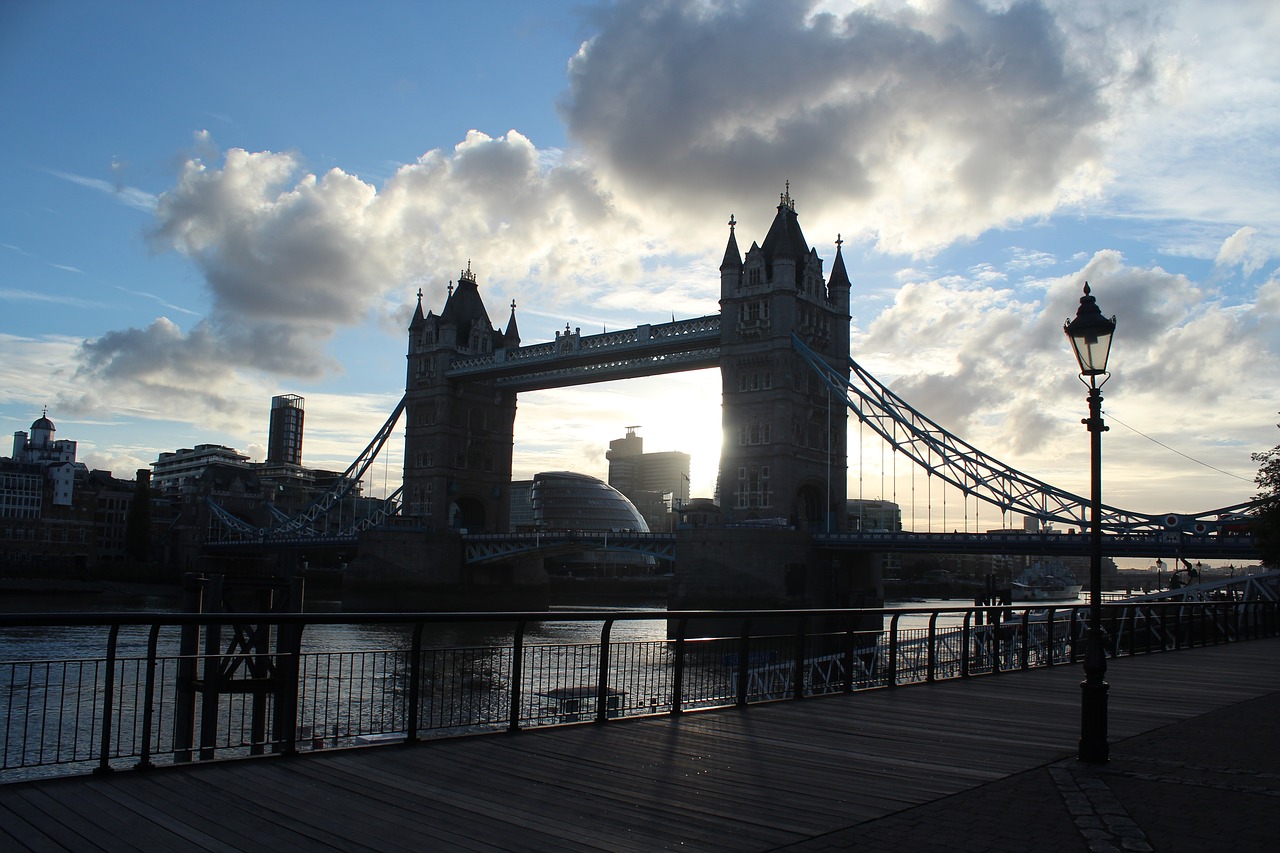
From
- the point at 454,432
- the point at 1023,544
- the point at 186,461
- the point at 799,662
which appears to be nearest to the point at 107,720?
the point at 799,662

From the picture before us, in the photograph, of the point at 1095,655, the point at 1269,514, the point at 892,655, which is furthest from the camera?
the point at 1269,514

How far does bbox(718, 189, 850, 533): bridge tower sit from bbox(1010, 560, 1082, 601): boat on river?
6646 cm

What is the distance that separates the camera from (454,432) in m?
84.7

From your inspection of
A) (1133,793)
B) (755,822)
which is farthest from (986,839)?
(1133,793)

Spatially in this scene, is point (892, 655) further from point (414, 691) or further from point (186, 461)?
point (186, 461)

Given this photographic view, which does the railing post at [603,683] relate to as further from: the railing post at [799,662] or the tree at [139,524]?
the tree at [139,524]

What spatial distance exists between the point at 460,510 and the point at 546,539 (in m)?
17.2

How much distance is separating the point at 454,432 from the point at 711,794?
78.5m

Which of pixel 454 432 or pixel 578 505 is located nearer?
pixel 454 432

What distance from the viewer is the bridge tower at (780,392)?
63.2m

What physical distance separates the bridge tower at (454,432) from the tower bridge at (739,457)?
5.7 inches

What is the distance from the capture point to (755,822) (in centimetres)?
701

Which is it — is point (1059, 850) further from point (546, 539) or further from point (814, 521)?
point (546, 539)

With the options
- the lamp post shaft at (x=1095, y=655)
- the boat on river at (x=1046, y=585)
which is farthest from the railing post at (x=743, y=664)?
the boat on river at (x=1046, y=585)
